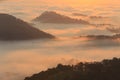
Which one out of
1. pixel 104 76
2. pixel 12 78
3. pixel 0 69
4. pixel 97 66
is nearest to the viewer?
pixel 104 76

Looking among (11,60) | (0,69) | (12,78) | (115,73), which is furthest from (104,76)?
(11,60)

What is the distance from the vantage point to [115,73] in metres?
89.7

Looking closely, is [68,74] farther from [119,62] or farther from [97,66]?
[119,62]

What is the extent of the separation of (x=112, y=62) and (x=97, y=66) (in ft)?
18.9

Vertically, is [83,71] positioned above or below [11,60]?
below

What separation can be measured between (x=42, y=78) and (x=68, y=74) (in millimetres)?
9890

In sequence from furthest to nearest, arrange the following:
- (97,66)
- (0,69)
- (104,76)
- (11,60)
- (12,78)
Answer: (11,60), (0,69), (12,78), (97,66), (104,76)

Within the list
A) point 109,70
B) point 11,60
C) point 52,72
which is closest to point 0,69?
point 11,60

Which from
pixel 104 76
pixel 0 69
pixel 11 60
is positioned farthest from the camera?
pixel 11 60

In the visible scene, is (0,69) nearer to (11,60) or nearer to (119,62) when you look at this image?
(11,60)

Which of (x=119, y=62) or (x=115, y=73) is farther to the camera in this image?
(x=119, y=62)

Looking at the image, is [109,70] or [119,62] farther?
[119,62]

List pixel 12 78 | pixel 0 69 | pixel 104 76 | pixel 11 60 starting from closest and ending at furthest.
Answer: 1. pixel 104 76
2. pixel 12 78
3. pixel 0 69
4. pixel 11 60

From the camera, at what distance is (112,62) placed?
99.9 m
